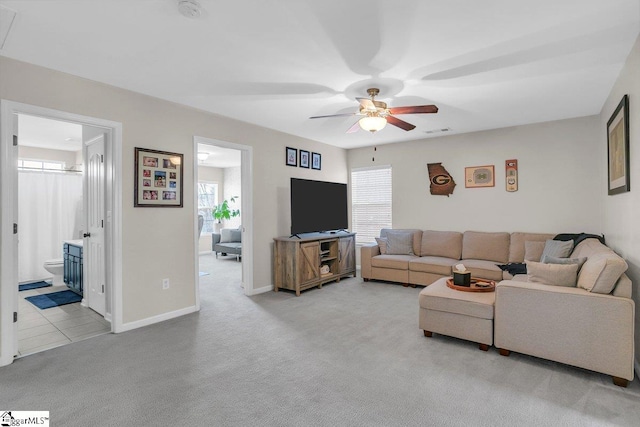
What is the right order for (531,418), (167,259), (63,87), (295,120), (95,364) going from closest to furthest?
(531,418)
(95,364)
(63,87)
(167,259)
(295,120)

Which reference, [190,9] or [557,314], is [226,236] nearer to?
[190,9]

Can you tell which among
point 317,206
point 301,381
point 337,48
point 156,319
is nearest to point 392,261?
point 317,206

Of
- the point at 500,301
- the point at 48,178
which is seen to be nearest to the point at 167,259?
the point at 500,301

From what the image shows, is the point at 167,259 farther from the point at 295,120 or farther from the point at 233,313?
the point at 295,120

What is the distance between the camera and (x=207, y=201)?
9625 millimetres

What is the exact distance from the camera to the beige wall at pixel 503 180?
456 cm

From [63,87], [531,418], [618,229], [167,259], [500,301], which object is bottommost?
[531,418]

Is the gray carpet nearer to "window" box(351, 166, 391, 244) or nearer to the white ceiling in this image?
the white ceiling

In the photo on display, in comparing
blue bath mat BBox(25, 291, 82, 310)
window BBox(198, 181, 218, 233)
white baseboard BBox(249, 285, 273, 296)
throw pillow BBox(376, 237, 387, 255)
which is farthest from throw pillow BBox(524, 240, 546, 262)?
window BBox(198, 181, 218, 233)

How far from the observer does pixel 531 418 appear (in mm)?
1929

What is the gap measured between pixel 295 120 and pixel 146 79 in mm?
1997

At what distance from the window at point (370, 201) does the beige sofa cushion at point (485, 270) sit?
6.58 feet

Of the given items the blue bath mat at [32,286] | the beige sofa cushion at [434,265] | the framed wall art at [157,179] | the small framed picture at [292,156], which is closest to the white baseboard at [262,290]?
the framed wall art at [157,179]

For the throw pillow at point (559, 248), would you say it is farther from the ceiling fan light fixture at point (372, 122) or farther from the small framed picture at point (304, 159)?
the small framed picture at point (304, 159)
